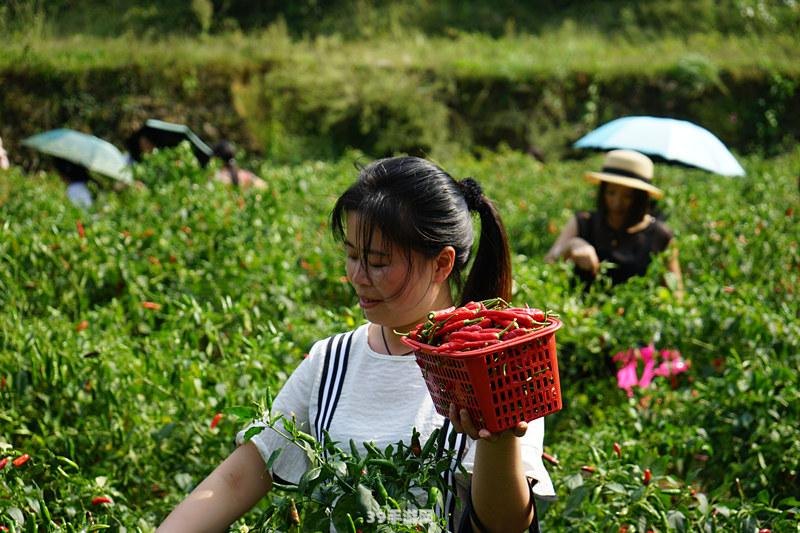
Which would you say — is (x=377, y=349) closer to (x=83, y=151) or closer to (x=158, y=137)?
(x=83, y=151)

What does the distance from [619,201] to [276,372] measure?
2.31 meters

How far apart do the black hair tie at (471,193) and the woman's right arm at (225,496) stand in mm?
618

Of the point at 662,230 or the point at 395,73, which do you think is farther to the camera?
the point at 395,73

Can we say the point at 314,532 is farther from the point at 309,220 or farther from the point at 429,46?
the point at 429,46

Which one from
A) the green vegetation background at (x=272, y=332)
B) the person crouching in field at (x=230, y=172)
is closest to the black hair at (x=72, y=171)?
the green vegetation background at (x=272, y=332)

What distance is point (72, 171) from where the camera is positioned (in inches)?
262

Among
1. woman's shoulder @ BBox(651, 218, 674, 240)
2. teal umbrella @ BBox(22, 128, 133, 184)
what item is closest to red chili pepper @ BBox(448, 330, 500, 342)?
woman's shoulder @ BBox(651, 218, 674, 240)

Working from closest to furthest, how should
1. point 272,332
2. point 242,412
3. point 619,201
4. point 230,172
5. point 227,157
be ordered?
1. point 242,412
2. point 272,332
3. point 619,201
4. point 230,172
5. point 227,157

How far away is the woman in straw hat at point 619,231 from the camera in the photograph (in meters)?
4.20

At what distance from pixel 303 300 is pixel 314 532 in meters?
2.51

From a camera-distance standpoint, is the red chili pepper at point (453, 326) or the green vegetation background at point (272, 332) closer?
the red chili pepper at point (453, 326)

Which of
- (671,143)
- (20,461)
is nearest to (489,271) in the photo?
(20,461)

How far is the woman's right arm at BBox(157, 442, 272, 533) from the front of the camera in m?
1.69

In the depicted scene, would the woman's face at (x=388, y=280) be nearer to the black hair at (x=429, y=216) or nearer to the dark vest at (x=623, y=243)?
the black hair at (x=429, y=216)
